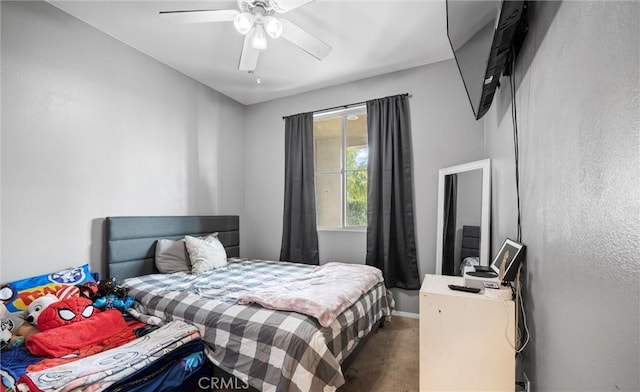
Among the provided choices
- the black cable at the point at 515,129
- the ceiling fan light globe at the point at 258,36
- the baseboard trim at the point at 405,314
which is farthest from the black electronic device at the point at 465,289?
the ceiling fan light globe at the point at 258,36

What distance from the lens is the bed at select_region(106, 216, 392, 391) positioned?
4.46ft

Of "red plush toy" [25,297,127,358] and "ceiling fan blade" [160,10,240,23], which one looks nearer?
"red plush toy" [25,297,127,358]

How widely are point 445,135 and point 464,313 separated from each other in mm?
2040

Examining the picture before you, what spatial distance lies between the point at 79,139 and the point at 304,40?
201 cm

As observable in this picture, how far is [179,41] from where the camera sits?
2.48 metres

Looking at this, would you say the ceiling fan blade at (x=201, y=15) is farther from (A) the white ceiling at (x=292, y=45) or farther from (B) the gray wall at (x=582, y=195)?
(B) the gray wall at (x=582, y=195)

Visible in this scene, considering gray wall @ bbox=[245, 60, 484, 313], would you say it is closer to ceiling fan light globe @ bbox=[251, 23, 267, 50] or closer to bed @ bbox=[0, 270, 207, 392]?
ceiling fan light globe @ bbox=[251, 23, 267, 50]

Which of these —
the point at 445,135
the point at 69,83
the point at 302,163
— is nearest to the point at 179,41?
the point at 69,83

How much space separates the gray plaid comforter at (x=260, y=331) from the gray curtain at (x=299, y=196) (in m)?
1.18

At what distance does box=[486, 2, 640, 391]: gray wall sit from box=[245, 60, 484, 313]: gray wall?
1.56 meters

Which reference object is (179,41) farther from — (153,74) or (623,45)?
(623,45)

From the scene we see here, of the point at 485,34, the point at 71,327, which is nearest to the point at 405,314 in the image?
the point at 485,34

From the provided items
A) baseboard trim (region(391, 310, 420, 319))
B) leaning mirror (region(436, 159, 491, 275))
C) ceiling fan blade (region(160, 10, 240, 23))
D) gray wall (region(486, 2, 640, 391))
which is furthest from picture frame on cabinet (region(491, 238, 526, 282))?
ceiling fan blade (region(160, 10, 240, 23))

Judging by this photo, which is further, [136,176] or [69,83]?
[136,176]
